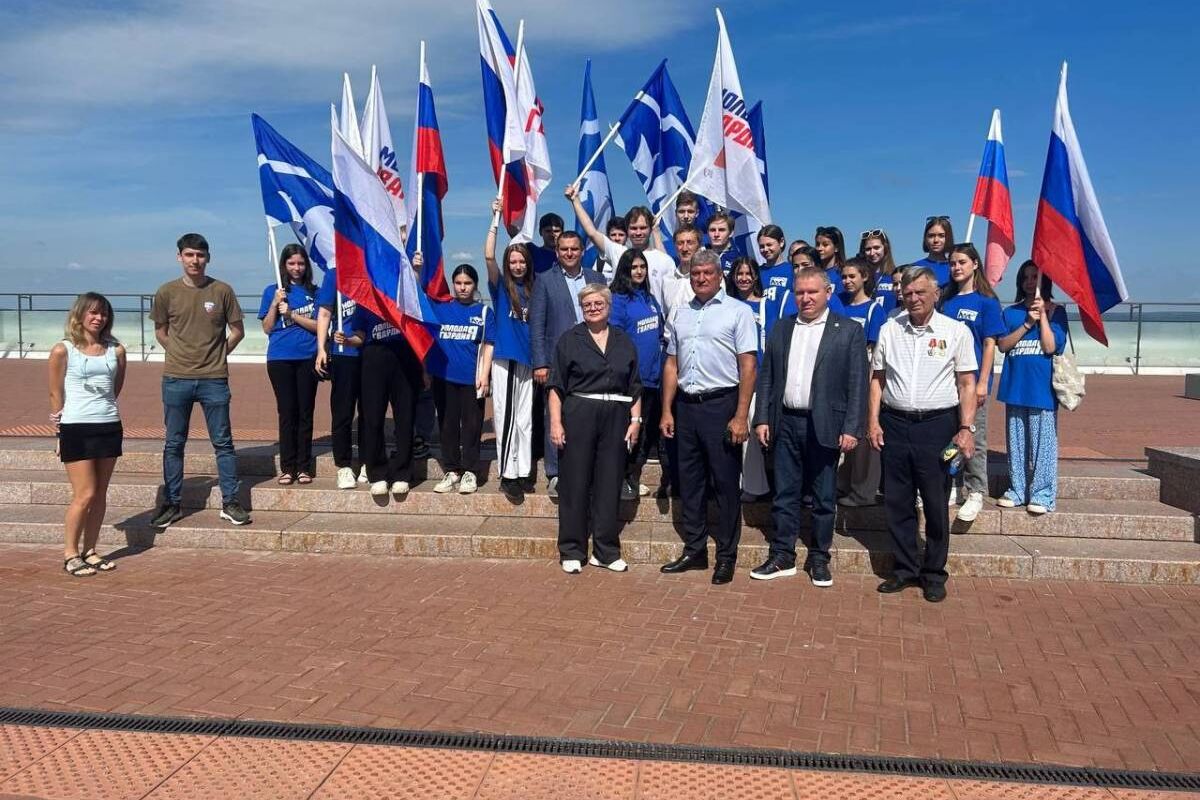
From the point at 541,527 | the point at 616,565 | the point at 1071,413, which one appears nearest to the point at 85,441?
the point at 541,527

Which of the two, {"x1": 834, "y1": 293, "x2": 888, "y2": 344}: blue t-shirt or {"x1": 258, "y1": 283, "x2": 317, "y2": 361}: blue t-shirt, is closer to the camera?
{"x1": 834, "y1": 293, "x2": 888, "y2": 344}: blue t-shirt

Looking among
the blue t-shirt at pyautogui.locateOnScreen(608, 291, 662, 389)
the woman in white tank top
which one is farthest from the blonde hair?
the blue t-shirt at pyautogui.locateOnScreen(608, 291, 662, 389)

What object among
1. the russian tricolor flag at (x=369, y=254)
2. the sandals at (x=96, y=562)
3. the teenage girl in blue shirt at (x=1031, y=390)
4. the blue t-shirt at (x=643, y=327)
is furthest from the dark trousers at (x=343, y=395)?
the teenage girl in blue shirt at (x=1031, y=390)

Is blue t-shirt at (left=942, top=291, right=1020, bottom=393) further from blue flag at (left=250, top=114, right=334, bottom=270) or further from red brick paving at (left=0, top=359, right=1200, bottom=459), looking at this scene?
blue flag at (left=250, top=114, right=334, bottom=270)

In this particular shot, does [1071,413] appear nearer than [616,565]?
No

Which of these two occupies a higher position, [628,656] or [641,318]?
[641,318]

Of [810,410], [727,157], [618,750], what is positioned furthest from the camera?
[727,157]

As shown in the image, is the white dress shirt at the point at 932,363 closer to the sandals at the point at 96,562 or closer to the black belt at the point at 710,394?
the black belt at the point at 710,394

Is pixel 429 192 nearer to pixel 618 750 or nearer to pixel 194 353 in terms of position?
pixel 194 353

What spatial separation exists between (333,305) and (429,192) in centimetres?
120

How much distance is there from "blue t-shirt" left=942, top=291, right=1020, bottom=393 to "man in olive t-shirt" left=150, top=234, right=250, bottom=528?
5238 millimetres

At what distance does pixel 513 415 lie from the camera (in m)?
7.04

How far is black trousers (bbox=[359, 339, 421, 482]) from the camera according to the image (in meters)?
7.09

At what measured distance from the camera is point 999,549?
629 centimetres
